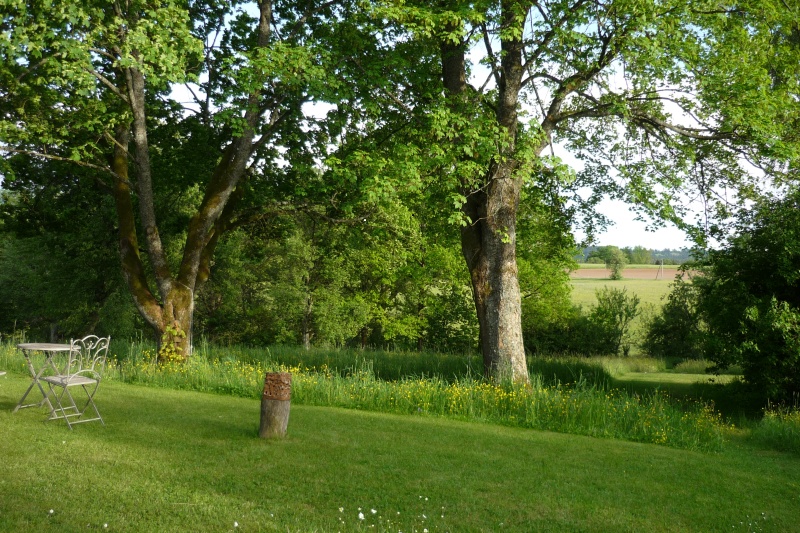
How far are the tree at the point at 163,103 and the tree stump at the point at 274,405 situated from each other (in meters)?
6.39

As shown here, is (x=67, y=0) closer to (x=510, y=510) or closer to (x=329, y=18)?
(x=329, y=18)

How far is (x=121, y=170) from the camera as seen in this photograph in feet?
53.2

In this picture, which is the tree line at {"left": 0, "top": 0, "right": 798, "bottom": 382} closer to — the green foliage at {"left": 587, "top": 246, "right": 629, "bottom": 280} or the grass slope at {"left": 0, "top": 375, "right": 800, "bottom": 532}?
the grass slope at {"left": 0, "top": 375, "right": 800, "bottom": 532}

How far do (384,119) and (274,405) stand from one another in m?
9.25

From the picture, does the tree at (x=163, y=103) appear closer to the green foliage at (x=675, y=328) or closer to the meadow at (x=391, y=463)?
the meadow at (x=391, y=463)

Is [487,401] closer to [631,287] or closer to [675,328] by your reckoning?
[675,328]

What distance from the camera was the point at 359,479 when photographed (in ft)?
22.5

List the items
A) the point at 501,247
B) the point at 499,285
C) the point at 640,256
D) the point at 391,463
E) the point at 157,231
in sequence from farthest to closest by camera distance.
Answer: the point at 640,256
the point at 157,231
the point at 501,247
the point at 499,285
the point at 391,463

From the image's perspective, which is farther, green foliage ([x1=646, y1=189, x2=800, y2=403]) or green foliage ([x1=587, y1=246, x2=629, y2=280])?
green foliage ([x1=587, y1=246, x2=629, y2=280])

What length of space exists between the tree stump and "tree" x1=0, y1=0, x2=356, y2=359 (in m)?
6.39

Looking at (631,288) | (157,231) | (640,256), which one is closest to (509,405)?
(157,231)

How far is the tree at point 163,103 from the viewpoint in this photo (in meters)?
12.3

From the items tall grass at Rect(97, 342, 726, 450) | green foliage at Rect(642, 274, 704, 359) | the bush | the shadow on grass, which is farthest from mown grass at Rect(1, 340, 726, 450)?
green foliage at Rect(642, 274, 704, 359)

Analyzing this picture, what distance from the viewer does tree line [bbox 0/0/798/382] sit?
12438mm
